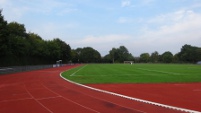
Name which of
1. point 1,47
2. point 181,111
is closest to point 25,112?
point 181,111

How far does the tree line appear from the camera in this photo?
4406 centimetres

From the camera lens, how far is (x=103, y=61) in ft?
584

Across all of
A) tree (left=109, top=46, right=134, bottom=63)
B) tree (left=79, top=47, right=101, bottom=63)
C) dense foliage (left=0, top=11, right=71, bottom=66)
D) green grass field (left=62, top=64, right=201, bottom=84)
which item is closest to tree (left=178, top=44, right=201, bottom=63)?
tree (left=109, top=46, right=134, bottom=63)

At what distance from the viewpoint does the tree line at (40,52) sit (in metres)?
44.1

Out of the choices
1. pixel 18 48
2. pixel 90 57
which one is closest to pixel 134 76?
pixel 18 48

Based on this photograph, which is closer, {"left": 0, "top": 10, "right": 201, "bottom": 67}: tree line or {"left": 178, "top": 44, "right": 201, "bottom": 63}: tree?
{"left": 0, "top": 10, "right": 201, "bottom": 67}: tree line

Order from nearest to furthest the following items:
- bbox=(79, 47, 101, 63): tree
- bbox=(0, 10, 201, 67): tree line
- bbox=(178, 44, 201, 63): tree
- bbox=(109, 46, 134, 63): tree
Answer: bbox=(0, 10, 201, 67): tree line < bbox=(178, 44, 201, 63): tree < bbox=(79, 47, 101, 63): tree < bbox=(109, 46, 134, 63): tree

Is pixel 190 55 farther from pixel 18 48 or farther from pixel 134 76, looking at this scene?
pixel 134 76

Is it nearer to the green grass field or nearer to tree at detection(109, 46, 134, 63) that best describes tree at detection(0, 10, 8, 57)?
the green grass field

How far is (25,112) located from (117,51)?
177341 mm

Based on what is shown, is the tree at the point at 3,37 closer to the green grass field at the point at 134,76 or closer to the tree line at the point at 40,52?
the tree line at the point at 40,52

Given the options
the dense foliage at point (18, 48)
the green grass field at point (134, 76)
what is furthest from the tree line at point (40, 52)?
the green grass field at point (134, 76)

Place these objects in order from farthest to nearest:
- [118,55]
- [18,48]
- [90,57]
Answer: [118,55], [90,57], [18,48]

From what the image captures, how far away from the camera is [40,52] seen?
2938 inches
